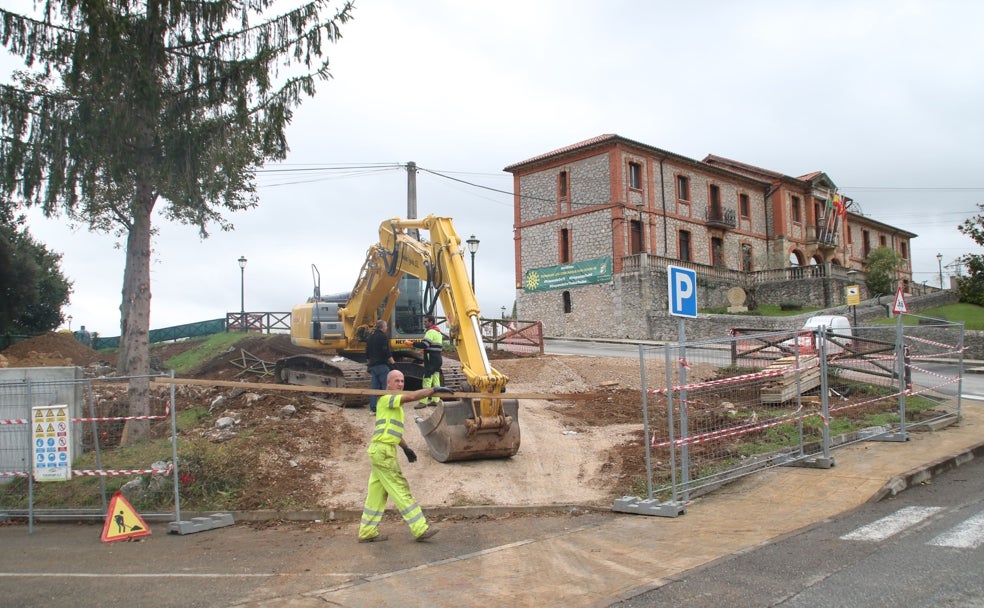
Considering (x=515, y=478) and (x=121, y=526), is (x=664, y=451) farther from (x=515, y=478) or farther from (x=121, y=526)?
(x=121, y=526)

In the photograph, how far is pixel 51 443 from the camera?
9.65 m

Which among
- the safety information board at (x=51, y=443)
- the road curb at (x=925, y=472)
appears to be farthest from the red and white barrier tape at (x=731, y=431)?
the safety information board at (x=51, y=443)

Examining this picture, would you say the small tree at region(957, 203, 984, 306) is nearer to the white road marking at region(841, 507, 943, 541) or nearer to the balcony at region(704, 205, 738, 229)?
the balcony at region(704, 205, 738, 229)

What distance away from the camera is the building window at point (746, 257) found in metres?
49.0

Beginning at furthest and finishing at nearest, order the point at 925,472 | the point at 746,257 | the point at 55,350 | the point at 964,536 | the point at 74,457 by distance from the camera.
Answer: the point at 746,257
the point at 55,350
the point at 74,457
the point at 925,472
the point at 964,536

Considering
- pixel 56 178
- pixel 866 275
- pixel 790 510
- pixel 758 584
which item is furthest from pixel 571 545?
pixel 866 275

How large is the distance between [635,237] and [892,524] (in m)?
35.4

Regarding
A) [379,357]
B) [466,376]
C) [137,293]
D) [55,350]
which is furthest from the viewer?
[55,350]

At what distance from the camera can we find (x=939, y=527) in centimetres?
701

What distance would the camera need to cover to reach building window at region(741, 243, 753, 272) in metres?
49.0

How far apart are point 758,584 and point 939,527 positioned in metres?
2.56

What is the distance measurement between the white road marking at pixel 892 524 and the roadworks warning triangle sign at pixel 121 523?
749 cm

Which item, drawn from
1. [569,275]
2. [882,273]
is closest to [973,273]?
[882,273]

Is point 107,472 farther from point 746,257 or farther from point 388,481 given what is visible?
point 746,257
